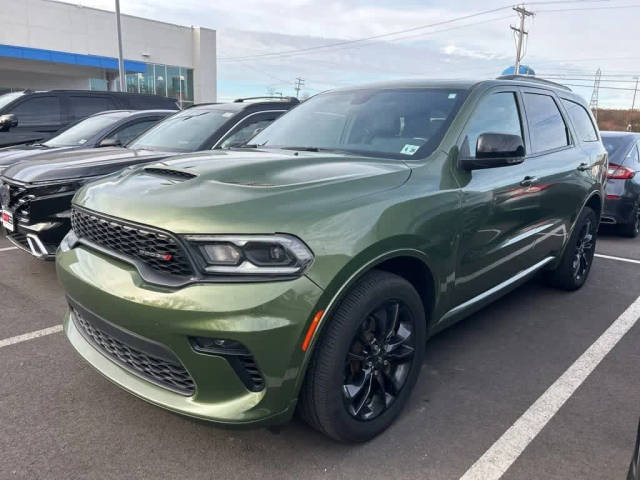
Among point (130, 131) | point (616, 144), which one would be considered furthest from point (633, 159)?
point (130, 131)

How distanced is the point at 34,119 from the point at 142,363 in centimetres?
799

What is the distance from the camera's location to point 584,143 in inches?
186

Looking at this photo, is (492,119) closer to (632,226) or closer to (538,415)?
(538,415)

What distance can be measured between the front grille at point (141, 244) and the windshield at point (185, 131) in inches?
117

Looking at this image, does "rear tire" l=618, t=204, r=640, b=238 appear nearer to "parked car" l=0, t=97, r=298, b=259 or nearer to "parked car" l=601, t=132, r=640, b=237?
"parked car" l=601, t=132, r=640, b=237

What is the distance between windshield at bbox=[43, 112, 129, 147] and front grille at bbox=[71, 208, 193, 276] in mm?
4475

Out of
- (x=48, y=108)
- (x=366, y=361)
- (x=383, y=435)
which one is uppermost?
(x=48, y=108)

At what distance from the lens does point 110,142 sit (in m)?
6.24

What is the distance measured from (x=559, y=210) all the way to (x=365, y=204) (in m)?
2.48

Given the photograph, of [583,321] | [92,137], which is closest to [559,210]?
[583,321]

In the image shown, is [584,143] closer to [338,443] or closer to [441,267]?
[441,267]

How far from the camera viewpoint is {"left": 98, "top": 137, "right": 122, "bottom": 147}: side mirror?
6.13m

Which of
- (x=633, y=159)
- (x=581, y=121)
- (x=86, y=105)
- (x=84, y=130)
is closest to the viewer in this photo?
(x=581, y=121)

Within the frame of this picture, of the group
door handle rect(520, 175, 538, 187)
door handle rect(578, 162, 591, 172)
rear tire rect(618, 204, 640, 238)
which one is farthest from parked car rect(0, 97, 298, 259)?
rear tire rect(618, 204, 640, 238)
